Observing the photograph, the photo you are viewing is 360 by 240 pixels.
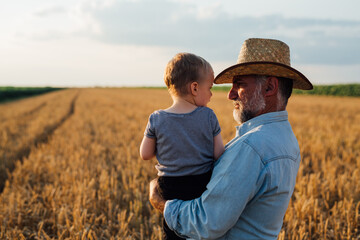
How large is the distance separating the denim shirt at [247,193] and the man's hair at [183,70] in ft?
1.69

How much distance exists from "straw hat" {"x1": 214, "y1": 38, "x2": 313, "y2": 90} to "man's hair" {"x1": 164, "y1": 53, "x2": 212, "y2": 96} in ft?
0.55

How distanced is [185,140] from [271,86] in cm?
60

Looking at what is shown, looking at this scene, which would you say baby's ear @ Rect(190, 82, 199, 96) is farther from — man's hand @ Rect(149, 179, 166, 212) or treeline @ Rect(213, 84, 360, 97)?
treeline @ Rect(213, 84, 360, 97)

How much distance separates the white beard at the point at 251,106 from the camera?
1629 millimetres

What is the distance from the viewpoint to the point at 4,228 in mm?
3055

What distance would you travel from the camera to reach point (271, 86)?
1609 millimetres

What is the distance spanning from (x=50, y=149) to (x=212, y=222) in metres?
6.19

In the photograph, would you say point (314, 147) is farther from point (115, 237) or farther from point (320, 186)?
point (115, 237)

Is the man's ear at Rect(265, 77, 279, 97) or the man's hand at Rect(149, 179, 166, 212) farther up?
the man's ear at Rect(265, 77, 279, 97)

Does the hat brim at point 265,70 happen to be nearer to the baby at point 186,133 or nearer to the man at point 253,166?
the man at point 253,166

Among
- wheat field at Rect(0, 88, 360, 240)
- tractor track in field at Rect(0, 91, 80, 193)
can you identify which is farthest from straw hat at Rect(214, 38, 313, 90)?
tractor track in field at Rect(0, 91, 80, 193)

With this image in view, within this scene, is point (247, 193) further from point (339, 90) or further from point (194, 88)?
point (339, 90)

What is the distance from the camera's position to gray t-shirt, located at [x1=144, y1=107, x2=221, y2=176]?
5.66 ft

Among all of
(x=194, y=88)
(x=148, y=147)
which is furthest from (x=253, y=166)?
(x=148, y=147)
